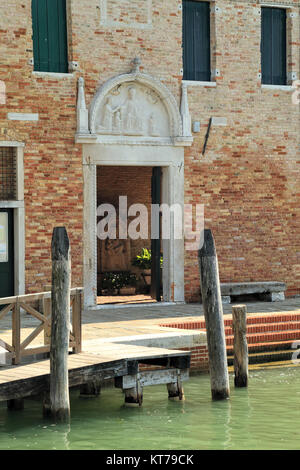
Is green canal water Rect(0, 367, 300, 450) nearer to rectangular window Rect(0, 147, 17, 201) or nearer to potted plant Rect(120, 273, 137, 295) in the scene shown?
rectangular window Rect(0, 147, 17, 201)

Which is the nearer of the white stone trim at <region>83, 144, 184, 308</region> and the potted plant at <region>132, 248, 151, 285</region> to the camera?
the white stone trim at <region>83, 144, 184, 308</region>

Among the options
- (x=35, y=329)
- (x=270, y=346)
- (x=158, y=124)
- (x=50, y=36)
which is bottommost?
(x=270, y=346)

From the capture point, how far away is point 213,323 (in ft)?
36.3

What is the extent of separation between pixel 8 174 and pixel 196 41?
415 centimetres

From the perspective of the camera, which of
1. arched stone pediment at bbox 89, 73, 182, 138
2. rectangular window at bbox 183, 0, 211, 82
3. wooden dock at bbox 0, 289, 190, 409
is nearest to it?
wooden dock at bbox 0, 289, 190, 409

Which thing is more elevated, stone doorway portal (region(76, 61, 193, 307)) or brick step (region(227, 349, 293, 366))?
stone doorway portal (region(76, 61, 193, 307))

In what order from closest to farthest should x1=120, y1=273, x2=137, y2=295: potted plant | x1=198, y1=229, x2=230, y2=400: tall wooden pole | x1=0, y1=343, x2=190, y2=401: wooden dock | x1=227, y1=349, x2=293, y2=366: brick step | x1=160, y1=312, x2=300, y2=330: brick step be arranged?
1. x1=0, y1=343, x2=190, y2=401: wooden dock
2. x1=198, y1=229, x2=230, y2=400: tall wooden pole
3. x1=227, y1=349, x2=293, y2=366: brick step
4. x1=160, y1=312, x2=300, y2=330: brick step
5. x1=120, y1=273, x2=137, y2=295: potted plant

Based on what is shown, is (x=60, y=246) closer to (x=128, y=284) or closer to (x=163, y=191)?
(x=163, y=191)

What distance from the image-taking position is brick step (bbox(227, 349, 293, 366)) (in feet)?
43.9

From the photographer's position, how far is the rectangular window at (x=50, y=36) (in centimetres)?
1545

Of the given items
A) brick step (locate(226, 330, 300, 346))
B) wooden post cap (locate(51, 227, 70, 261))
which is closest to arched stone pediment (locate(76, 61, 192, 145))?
brick step (locate(226, 330, 300, 346))

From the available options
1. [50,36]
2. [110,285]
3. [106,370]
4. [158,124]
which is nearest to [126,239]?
[110,285]

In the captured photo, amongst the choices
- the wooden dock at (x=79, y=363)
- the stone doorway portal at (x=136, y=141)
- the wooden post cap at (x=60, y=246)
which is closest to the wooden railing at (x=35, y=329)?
the wooden dock at (x=79, y=363)

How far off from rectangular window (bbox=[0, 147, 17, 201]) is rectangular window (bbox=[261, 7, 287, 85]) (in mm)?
4971
